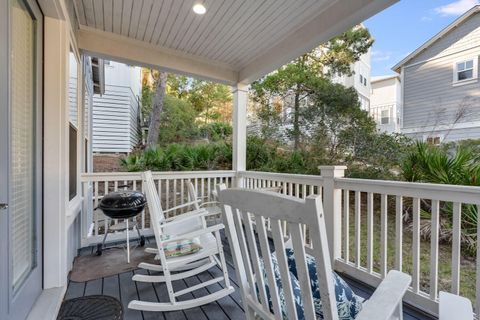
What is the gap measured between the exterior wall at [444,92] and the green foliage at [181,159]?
4.35 meters

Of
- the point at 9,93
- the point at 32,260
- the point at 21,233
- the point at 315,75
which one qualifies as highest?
the point at 315,75

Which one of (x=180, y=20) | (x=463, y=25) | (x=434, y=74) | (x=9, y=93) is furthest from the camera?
(x=434, y=74)

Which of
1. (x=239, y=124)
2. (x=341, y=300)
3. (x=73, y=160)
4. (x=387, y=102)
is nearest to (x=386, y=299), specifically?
(x=341, y=300)

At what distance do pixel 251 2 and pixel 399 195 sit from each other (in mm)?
2233

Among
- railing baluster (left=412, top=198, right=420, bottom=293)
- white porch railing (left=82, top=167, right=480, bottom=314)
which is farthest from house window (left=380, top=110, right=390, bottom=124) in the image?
railing baluster (left=412, top=198, right=420, bottom=293)

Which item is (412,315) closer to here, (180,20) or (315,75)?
(180,20)

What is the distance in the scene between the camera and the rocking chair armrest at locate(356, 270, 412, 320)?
30.3 inches

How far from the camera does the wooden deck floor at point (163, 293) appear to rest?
1.93 meters

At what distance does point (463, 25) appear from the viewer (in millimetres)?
6164

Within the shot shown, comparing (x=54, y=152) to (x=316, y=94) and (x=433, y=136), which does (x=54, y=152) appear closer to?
(x=316, y=94)

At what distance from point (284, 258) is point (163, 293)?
181cm

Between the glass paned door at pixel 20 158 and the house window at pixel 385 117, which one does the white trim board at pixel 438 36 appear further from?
the glass paned door at pixel 20 158

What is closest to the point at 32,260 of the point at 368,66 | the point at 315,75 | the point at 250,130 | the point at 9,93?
the point at 9,93

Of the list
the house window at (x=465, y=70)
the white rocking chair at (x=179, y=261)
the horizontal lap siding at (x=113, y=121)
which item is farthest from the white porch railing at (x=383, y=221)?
the house window at (x=465, y=70)
